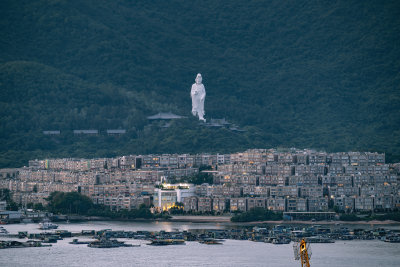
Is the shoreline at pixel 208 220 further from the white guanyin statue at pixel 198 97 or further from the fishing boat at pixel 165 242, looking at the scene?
the white guanyin statue at pixel 198 97

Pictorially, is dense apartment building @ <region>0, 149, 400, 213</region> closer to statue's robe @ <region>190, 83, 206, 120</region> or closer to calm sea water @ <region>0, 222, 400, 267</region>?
calm sea water @ <region>0, 222, 400, 267</region>

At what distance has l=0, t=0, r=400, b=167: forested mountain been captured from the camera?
14250 cm

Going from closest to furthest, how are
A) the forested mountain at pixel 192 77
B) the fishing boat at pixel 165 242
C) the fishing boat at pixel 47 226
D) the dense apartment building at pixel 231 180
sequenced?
the fishing boat at pixel 165 242 → the fishing boat at pixel 47 226 → the dense apartment building at pixel 231 180 → the forested mountain at pixel 192 77

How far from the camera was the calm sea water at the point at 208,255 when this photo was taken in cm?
7281

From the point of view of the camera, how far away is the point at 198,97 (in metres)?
145

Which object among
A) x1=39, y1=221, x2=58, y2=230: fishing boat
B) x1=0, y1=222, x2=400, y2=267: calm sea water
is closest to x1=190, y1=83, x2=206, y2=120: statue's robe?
x1=39, y1=221, x2=58, y2=230: fishing boat

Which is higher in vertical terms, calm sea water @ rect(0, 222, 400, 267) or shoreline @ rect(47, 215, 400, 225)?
shoreline @ rect(47, 215, 400, 225)

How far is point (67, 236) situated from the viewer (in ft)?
284

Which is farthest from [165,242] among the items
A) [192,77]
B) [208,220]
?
[192,77]

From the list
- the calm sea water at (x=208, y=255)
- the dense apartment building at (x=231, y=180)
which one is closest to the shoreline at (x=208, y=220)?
the dense apartment building at (x=231, y=180)

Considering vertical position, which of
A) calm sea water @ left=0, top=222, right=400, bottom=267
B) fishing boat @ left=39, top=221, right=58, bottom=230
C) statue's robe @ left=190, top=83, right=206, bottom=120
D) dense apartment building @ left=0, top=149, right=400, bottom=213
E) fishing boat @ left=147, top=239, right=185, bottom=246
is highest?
statue's robe @ left=190, top=83, right=206, bottom=120

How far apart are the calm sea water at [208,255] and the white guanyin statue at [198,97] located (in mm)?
61569

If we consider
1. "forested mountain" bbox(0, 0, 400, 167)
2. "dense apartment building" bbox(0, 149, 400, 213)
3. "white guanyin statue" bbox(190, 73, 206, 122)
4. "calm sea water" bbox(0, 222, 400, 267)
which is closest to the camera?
"calm sea water" bbox(0, 222, 400, 267)

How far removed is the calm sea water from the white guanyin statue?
6157 cm
